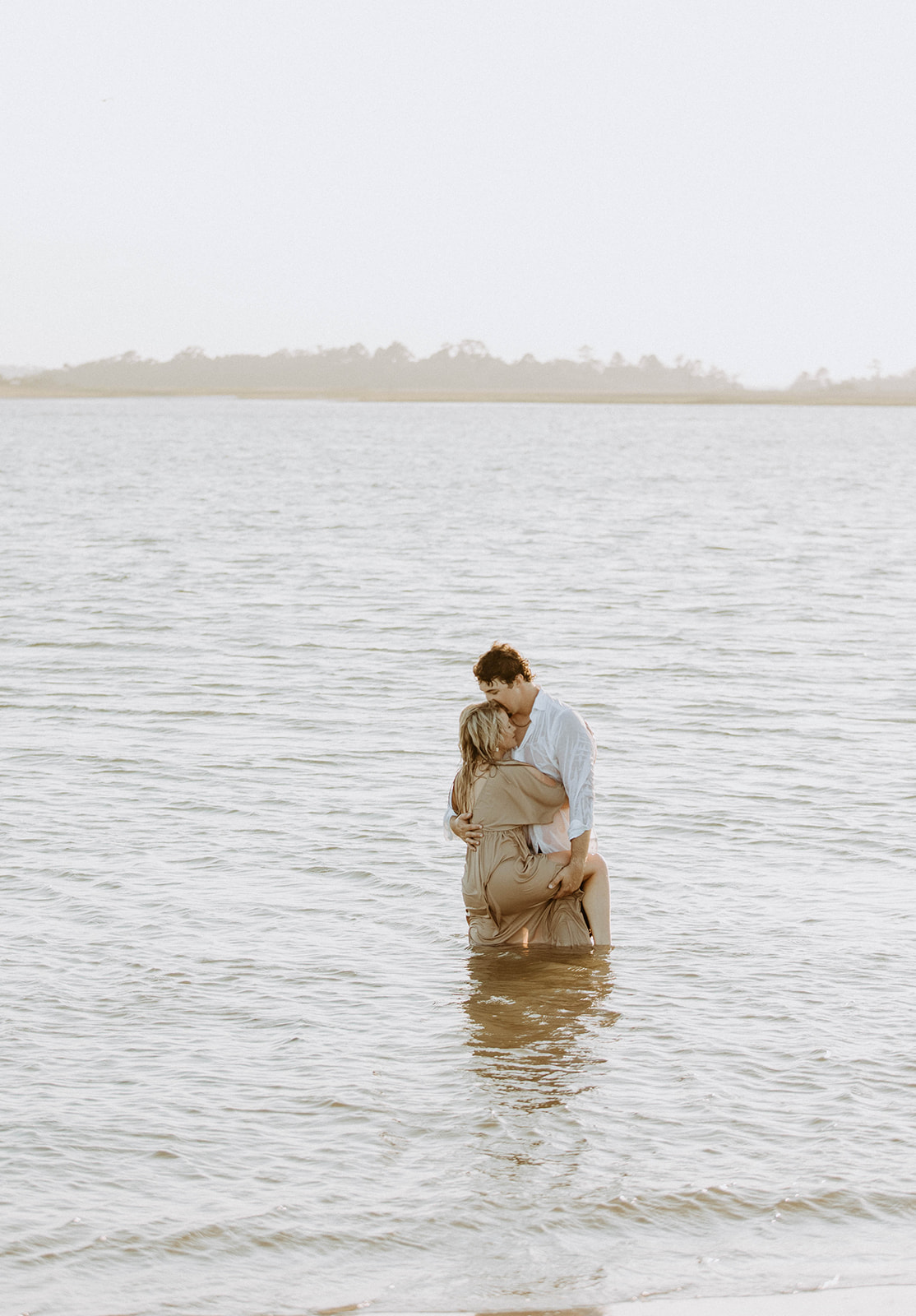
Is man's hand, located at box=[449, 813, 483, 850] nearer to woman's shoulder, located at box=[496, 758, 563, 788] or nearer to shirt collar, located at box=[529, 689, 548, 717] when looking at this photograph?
woman's shoulder, located at box=[496, 758, 563, 788]

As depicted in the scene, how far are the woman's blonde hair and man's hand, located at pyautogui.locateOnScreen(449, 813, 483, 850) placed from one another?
118mm

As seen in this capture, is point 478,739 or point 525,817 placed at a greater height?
point 478,739

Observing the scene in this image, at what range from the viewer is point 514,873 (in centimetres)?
722

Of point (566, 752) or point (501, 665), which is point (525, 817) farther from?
point (501, 665)

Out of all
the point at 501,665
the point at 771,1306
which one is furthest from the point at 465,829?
the point at 771,1306

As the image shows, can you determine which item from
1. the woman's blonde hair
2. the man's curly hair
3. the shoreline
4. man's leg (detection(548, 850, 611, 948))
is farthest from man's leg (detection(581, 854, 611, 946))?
the shoreline

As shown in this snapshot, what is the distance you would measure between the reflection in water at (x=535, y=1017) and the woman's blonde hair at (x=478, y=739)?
33.4 inches

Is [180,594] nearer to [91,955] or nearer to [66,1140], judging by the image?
[91,955]

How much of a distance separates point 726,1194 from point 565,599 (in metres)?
18.0

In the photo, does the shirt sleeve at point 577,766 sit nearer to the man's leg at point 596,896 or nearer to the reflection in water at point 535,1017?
the man's leg at point 596,896

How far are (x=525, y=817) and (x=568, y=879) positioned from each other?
1.13 feet

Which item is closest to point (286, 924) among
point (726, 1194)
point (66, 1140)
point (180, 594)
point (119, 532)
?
point (66, 1140)

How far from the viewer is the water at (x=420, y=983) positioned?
4863 mm

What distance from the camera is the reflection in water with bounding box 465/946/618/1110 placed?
6055mm
